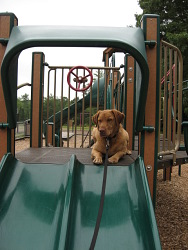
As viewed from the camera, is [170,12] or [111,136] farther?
[170,12]

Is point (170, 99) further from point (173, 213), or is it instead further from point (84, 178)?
point (173, 213)

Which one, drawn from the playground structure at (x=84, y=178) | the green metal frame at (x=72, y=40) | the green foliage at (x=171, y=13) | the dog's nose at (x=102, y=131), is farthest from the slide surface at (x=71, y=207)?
the green foliage at (x=171, y=13)

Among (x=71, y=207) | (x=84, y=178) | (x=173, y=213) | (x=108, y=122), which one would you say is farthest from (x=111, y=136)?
(x=173, y=213)

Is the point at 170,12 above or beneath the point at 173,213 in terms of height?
above

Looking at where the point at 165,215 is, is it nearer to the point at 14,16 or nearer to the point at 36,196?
the point at 36,196

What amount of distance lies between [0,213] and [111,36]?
4.34ft

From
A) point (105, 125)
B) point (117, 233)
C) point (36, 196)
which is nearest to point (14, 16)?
point (105, 125)

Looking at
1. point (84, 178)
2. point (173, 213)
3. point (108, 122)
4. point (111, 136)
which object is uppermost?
point (108, 122)

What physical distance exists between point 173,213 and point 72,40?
8.89 ft

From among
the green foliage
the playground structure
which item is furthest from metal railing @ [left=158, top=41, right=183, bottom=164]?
the green foliage

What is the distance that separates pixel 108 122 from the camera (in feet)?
7.41

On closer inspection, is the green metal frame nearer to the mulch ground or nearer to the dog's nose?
the dog's nose

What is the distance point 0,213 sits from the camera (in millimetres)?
1446

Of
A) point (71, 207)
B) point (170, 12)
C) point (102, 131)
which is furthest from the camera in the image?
point (170, 12)
